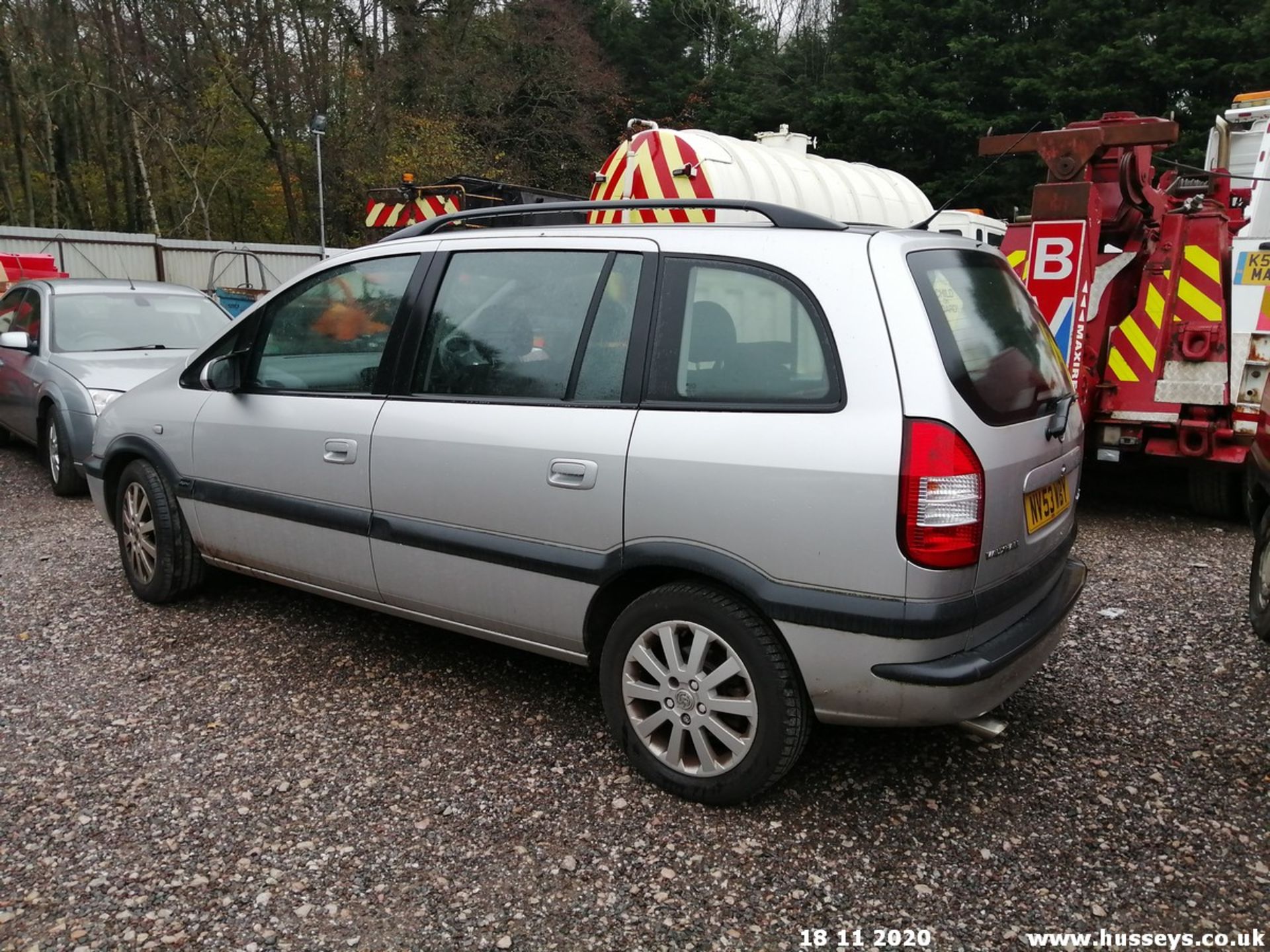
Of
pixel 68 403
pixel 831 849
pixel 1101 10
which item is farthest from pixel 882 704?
pixel 1101 10

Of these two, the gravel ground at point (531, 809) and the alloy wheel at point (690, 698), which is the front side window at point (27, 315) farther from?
the alloy wheel at point (690, 698)

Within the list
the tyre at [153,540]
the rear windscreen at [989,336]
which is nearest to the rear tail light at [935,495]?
the rear windscreen at [989,336]

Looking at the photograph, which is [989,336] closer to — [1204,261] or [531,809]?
[531,809]

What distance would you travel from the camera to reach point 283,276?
22000 millimetres

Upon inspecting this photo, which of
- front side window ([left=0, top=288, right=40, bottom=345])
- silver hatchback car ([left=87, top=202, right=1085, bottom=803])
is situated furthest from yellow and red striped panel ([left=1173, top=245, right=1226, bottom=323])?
front side window ([left=0, top=288, right=40, bottom=345])

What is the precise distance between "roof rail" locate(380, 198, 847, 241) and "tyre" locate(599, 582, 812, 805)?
1.12 metres

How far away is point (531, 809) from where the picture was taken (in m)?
2.97

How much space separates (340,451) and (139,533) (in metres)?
1.62

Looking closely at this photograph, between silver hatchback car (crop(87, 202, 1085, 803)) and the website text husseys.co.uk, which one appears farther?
silver hatchback car (crop(87, 202, 1085, 803))

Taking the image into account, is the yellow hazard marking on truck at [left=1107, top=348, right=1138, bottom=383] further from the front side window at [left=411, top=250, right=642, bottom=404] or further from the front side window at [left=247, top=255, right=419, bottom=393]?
the front side window at [left=247, top=255, right=419, bottom=393]

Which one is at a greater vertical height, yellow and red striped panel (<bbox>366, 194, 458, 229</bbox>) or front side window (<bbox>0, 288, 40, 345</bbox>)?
yellow and red striped panel (<bbox>366, 194, 458, 229</bbox>)

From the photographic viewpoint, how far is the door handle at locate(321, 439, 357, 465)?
360 cm

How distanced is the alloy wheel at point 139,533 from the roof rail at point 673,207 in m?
1.86

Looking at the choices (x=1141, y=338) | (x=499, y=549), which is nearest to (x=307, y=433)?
(x=499, y=549)
